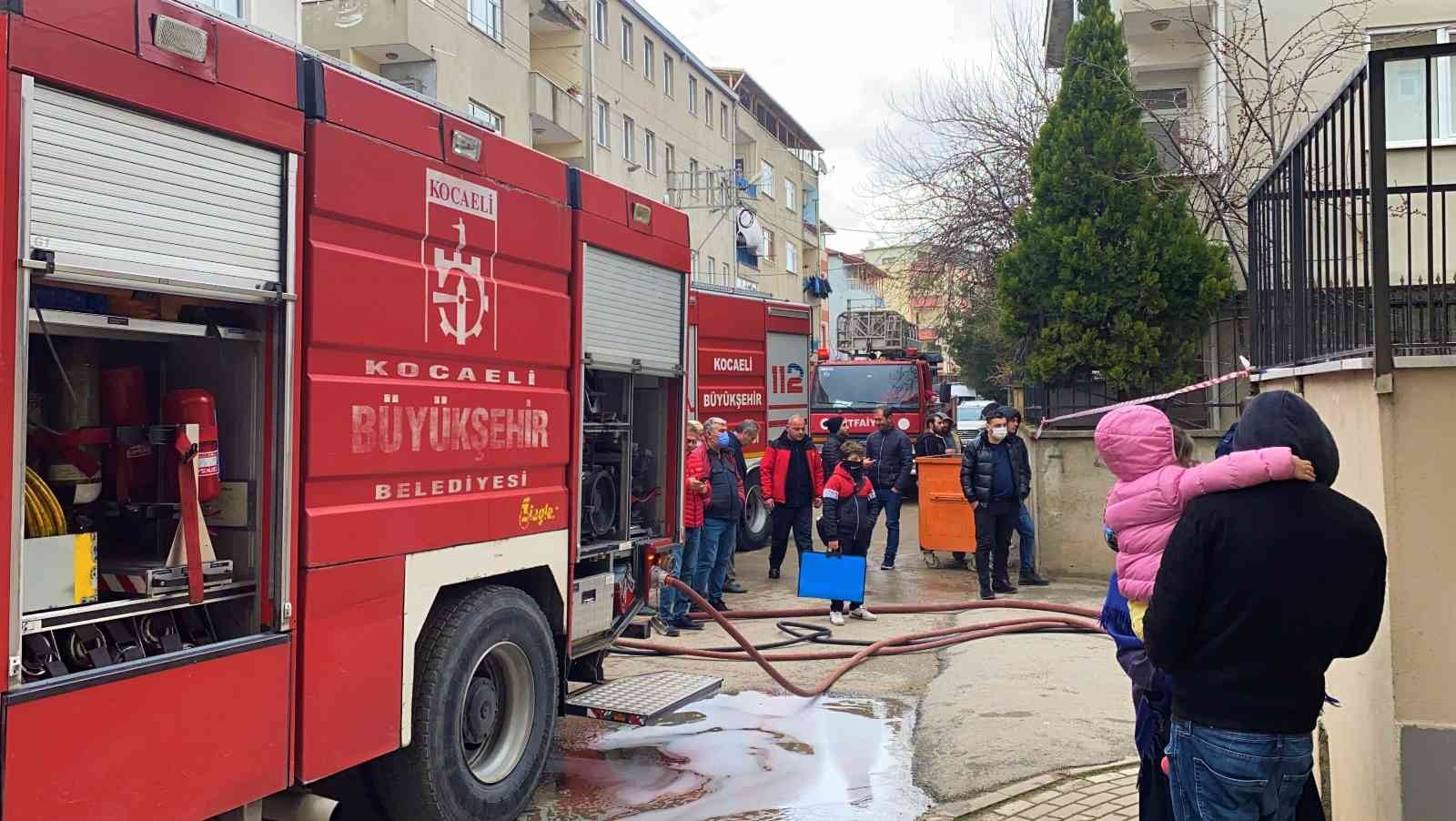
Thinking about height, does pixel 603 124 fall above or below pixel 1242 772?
above

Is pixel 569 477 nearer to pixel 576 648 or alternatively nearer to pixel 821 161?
pixel 576 648

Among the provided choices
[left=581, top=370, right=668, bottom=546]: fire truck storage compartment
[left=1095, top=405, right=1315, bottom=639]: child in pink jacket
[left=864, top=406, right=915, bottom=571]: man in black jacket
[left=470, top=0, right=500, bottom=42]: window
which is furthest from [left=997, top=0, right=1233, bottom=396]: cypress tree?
[left=470, top=0, right=500, bottom=42]: window

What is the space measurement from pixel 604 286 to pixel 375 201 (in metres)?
1.92

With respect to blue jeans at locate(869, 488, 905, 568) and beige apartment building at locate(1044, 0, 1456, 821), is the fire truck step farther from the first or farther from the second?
blue jeans at locate(869, 488, 905, 568)

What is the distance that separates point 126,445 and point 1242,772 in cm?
353

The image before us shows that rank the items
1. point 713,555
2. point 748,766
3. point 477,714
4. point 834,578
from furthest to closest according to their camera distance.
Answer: point 713,555 → point 834,578 → point 748,766 → point 477,714

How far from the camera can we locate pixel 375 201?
14.8 feet

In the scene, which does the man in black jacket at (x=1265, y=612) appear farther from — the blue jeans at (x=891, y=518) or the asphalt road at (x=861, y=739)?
the blue jeans at (x=891, y=518)

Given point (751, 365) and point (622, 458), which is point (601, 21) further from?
point (622, 458)

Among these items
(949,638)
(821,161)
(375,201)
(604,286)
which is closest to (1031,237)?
(949,638)

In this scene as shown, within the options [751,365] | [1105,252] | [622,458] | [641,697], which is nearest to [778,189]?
[751,365]

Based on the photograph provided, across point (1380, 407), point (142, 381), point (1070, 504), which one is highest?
point (142, 381)

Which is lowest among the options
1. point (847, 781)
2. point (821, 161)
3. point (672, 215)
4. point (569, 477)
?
point (847, 781)

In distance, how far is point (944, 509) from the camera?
43.4ft
